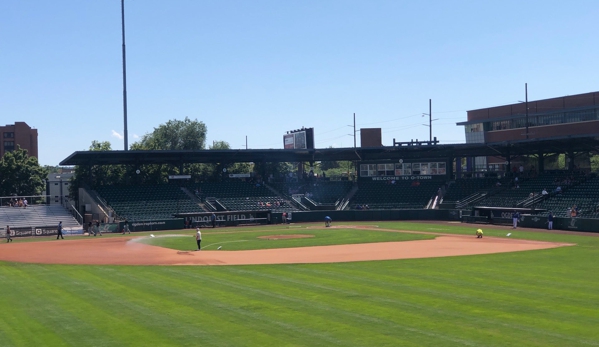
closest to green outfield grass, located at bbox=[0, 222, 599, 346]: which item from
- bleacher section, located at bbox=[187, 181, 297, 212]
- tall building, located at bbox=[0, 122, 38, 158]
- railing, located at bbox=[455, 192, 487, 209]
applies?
railing, located at bbox=[455, 192, 487, 209]

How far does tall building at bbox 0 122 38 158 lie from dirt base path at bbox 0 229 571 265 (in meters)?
107

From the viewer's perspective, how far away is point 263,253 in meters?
36.6

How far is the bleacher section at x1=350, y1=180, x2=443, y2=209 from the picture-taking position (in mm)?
74125

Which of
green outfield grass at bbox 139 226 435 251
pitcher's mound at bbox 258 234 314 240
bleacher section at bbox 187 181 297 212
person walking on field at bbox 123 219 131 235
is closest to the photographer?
green outfield grass at bbox 139 226 435 251

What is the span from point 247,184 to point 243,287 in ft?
192

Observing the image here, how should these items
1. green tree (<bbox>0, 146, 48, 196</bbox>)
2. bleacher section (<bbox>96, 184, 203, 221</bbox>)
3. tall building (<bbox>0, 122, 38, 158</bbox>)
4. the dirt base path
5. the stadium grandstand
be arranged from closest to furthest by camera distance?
the dirt base path
the stadium grandstand
bleacher section (<bbox>96, 184, 203, 221</bbox>)
green tree (<bbox>0, 146, 48, 196</bbox>)
tall building (<bbox>0, 122, 38, 158</bbox>)

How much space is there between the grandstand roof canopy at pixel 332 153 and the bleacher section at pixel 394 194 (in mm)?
3973

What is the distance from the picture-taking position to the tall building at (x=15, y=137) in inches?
5581

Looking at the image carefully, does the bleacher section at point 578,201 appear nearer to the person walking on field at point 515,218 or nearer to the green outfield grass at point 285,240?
the person walking on field at point 515,218

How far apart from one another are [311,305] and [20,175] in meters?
82.9

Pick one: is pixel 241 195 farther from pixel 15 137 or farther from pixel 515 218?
pixel 15 137

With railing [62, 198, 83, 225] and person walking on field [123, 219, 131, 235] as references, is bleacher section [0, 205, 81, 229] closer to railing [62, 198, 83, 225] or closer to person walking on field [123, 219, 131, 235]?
railing [62, 198, 83, 225]

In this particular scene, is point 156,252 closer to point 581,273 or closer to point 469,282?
point 469,282

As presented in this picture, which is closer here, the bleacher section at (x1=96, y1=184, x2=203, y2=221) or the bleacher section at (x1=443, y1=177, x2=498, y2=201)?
the bleacher section at (x1=96, y1=184, x2=203, y2=221)
